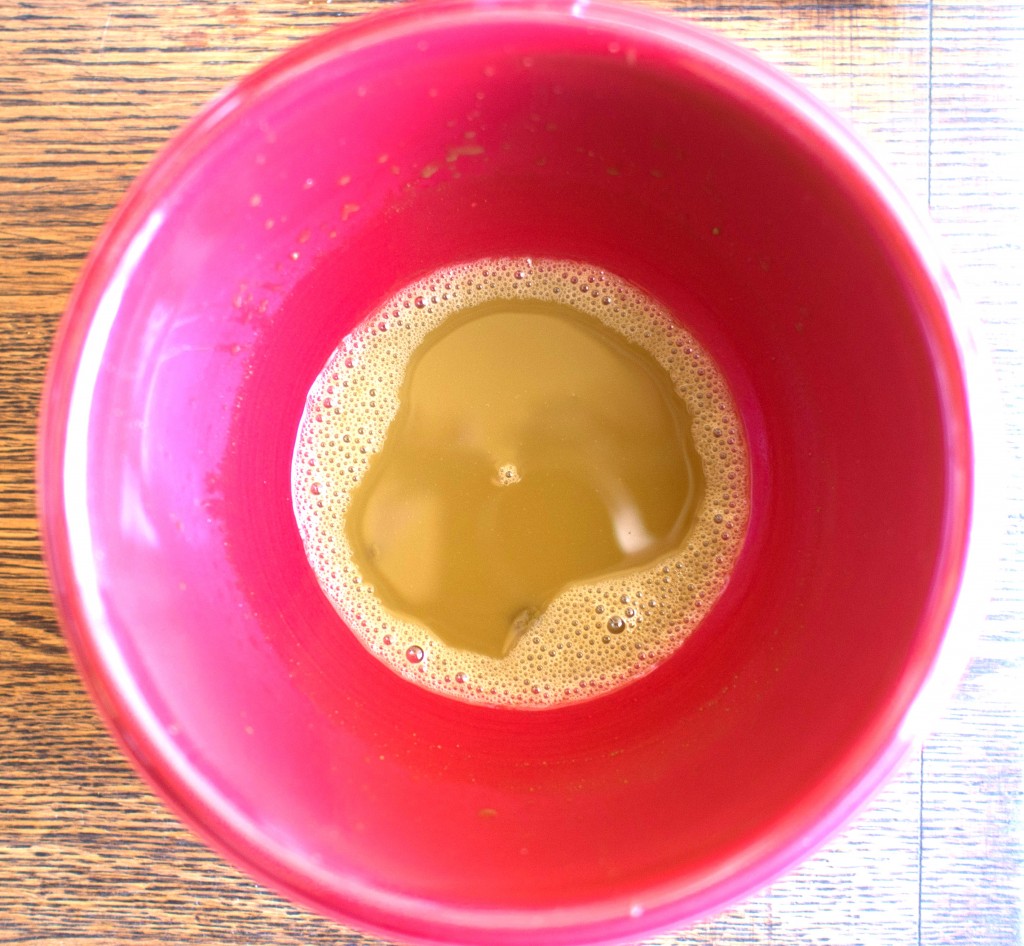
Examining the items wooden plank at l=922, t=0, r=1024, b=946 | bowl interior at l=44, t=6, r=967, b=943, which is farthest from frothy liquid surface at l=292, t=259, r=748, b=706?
wooden plank at l=922, t=0, r=1024, b=946

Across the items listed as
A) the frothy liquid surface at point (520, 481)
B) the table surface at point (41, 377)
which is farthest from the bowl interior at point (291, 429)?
the table surface at point (41, 377)

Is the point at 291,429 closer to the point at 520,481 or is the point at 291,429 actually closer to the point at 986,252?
the point at 520,481

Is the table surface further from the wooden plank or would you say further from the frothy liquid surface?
the frothy liquid surface

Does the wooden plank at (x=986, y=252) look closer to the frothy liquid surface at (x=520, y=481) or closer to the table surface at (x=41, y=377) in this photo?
the table surface at (x=41, y=377)

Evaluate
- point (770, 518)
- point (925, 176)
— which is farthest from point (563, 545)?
point (925, 176)

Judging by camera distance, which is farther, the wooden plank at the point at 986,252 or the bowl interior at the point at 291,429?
the wooden plank at the point at 986,252

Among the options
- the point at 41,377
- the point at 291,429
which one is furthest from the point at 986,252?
the point at 41,377
